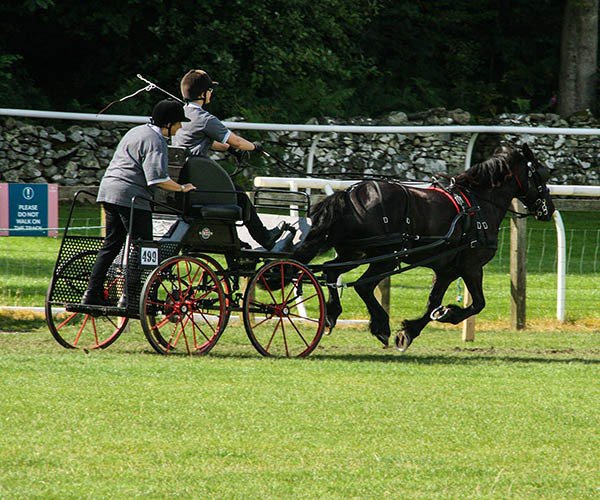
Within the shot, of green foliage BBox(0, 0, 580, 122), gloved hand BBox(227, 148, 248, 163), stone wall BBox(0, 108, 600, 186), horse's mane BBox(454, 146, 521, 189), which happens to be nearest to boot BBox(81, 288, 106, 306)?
gloved hand BBox(227, 148, 248, 163)

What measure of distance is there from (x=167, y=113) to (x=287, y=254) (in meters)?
1.50

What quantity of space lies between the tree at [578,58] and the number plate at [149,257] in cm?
1751

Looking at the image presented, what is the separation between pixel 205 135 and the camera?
1097 cm

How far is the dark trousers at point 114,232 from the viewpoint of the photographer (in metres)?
10.5

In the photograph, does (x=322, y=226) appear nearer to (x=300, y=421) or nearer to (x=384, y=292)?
(x=384, y=292)

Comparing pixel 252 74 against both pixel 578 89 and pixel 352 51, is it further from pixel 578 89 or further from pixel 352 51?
pixel 578 89

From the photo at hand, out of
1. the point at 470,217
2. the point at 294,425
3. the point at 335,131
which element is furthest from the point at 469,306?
the point at 335,131

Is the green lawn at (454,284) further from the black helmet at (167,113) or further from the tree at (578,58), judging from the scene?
the tree at (578,58)

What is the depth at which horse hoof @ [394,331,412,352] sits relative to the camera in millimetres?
11492

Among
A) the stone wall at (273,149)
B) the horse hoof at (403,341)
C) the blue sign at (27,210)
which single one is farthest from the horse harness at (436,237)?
the stone wall at (273,149)

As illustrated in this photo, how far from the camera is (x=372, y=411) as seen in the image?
8.34 metres

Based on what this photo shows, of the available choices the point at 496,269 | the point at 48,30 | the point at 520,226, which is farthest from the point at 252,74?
the point at 520,226

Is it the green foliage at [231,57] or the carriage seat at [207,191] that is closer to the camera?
the carriage seat at [207,191]

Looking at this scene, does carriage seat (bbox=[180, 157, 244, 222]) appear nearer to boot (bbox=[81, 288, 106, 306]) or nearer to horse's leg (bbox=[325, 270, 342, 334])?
boot (bbox=[81, 288, 106, 306])
